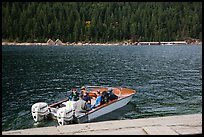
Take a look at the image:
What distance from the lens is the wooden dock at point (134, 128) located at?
15.2 ft

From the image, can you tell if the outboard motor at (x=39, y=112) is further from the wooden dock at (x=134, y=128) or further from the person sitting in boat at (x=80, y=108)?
the wooden dock at (x=134, y=128)

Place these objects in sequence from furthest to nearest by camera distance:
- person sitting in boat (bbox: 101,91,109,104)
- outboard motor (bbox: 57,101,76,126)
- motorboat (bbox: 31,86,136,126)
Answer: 1. person sitting in boat (bbox: 101,91,109,104)
2. motorboat (bbox: 31,86,136,126)
3. outboard motor (bbox: 57,101,76,126)

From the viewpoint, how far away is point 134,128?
16.0 ft

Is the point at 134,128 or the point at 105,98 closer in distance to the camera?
the point at 134,128

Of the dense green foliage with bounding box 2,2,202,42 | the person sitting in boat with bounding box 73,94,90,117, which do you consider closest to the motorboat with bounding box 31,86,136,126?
the person sitting in boat with bounding box 73,94,90,117

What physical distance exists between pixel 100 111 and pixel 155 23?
187 m

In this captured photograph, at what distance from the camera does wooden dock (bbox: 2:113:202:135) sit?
462 centimetres

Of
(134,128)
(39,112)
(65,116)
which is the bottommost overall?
(39,112)

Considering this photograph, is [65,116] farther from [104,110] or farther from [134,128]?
[134,128]

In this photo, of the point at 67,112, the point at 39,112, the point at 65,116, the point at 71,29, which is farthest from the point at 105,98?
the point at 71,29

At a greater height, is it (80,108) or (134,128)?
(134,128)

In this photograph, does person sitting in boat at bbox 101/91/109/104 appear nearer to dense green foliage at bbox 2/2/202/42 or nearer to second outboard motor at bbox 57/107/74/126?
second outboard motor at bbox 57/107/74/126

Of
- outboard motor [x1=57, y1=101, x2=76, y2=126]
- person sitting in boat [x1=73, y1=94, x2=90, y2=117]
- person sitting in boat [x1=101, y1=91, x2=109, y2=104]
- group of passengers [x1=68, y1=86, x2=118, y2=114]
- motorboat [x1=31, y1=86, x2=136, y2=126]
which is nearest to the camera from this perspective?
outboard motor [x1=57, y1=101, x2=76, y2=126]

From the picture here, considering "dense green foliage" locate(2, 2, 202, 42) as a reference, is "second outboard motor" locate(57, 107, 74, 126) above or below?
below
